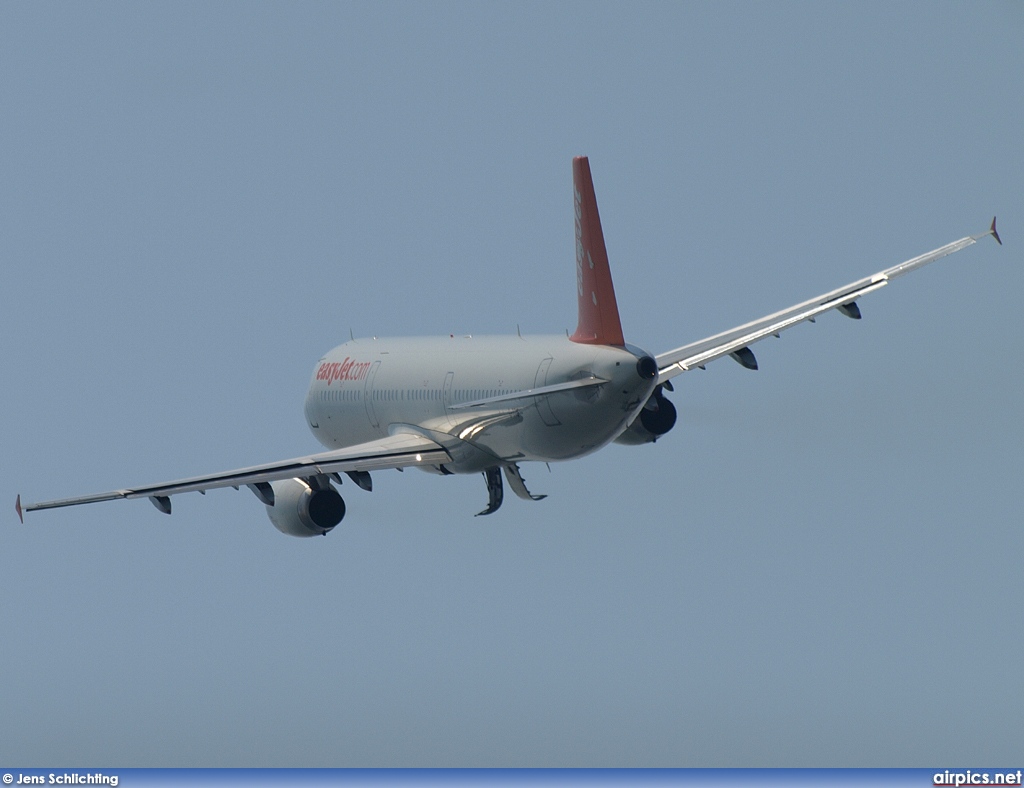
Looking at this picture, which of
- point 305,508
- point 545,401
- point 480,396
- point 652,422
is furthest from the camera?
point 652,422

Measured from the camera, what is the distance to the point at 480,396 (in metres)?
67.0

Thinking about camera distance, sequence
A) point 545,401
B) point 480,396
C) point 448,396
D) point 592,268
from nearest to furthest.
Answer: point 592,268 → point 545,401 → point 480,396 → point 448,396

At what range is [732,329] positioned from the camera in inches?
2749

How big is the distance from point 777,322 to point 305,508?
15.0 m

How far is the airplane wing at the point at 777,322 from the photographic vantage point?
222ft

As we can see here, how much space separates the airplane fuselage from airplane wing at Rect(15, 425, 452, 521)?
3.08 feet

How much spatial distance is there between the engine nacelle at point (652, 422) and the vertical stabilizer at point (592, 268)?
286 inches
